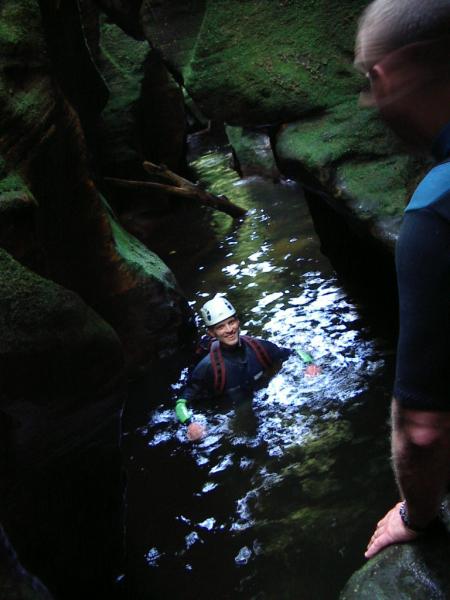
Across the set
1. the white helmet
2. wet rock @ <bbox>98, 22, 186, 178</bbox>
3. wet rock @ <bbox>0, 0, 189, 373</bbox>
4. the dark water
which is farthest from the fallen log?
the white helmet

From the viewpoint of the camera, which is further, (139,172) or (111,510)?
(139,172)

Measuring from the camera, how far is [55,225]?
22.6ft

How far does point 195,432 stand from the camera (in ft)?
21.9

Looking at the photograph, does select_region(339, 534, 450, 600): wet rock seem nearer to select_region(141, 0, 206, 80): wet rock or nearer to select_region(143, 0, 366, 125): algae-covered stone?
select_region(143, 0, 366, 125): algae-covered stone

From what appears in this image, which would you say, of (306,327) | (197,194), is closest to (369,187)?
(306,327)

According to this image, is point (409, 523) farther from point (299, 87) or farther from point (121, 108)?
point (121, 108)

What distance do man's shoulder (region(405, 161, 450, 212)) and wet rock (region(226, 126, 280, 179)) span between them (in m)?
17.2

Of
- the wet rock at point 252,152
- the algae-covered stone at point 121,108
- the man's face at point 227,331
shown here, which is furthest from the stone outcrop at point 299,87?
the wet rock at point 252,152

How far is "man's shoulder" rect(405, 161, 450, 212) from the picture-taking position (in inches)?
54.9

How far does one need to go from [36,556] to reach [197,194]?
36.8ft

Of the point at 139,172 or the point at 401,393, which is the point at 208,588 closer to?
the point at 401,393

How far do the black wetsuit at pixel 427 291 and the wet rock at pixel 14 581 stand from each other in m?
2.44

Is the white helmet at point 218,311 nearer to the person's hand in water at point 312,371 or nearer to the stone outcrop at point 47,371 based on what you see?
the person's hand in water at point 312,371

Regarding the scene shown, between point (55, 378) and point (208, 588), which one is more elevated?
point (55, 378)
